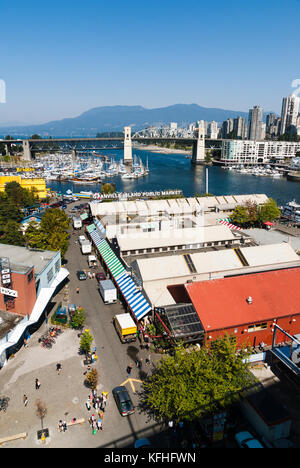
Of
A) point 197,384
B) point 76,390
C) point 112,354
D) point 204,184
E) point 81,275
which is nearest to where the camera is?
point 197,384

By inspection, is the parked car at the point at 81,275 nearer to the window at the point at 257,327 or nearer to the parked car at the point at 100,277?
the parked car at the point at 100,277

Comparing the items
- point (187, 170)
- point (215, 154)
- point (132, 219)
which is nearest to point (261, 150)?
point (215, 154)

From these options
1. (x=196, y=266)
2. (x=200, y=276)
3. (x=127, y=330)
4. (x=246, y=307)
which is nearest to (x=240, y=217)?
(x=196, y=266)

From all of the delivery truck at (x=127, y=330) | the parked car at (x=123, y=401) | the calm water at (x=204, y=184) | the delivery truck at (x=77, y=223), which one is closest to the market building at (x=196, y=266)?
the delivery truck at (x=127, y=330)

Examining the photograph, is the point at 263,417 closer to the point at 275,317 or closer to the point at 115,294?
the point at 275,317

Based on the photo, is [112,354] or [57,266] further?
[57,266]

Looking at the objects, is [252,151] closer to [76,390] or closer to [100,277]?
[100,277]

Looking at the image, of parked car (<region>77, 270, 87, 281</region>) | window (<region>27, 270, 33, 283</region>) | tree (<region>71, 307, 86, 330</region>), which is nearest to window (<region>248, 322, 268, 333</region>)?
A: tree (<region>71, 307, 86, 330</region>)
